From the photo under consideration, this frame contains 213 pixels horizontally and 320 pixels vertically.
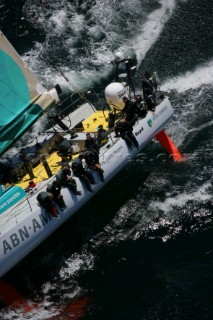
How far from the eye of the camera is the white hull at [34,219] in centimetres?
1458

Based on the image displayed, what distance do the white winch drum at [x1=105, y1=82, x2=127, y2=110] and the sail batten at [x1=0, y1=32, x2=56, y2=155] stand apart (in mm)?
2429

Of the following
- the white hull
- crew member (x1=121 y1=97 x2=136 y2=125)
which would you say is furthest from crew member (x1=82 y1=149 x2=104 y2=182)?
crew member (x1=121 y1=97 x2=136 y2=125)

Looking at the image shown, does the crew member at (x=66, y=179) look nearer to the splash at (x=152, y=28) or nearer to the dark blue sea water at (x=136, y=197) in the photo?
the dark blue sea water at (x=136, y=197)

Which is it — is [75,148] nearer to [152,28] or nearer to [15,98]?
[15,98]

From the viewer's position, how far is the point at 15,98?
16.5 metres

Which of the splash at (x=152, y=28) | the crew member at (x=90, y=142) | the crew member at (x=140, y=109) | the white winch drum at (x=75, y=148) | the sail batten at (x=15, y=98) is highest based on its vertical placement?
the sail batten at (x=15, y=98)

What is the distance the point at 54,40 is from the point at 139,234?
12.8 meters

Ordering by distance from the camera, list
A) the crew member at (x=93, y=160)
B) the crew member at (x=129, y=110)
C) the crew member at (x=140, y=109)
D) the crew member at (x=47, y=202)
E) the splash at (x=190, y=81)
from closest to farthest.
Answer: the crew member at (x=47, y=202), the crew member at (x=93, y=160), the crew member at (x=129, y=110), the crew member at (x=140, y=109), the splash at (x=190, y=81)

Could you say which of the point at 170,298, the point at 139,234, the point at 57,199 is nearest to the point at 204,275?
the point at 170,298

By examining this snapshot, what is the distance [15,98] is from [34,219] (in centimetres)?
386

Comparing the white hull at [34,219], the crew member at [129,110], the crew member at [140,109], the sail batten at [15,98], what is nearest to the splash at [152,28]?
the crew member at [140,109]

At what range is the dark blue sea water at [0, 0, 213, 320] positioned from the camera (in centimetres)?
Result: 1454

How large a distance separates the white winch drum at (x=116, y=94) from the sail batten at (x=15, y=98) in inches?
95.6

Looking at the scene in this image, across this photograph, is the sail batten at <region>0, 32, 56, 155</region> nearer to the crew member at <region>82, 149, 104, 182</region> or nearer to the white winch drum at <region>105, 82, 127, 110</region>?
the crew member at <region>82, 149, 104, 182</region>
